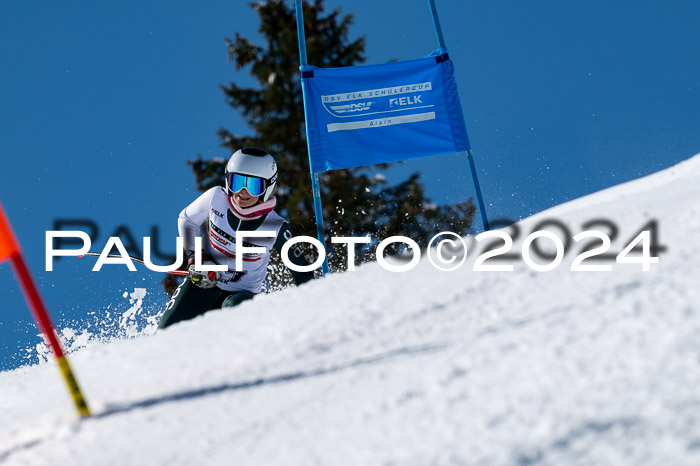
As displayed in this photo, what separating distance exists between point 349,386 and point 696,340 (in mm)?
933

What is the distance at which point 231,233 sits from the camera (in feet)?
16.1

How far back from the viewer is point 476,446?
1.46 metres

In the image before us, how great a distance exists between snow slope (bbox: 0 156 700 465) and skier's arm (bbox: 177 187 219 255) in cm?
207

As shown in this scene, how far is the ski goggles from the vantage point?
15.7 ft

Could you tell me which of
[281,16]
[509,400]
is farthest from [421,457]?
[281,16]

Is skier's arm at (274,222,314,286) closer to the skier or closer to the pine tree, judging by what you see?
the skier

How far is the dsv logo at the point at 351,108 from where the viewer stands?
22.6 feet

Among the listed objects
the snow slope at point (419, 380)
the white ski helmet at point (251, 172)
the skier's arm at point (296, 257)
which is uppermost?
the white ski helmet at point (251, 172)

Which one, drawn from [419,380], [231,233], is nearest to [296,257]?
[231,233]

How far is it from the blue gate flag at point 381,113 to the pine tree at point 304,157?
610 centimetres

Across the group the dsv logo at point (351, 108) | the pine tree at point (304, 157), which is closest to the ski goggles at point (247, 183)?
the dsv logo at point (351, 108)

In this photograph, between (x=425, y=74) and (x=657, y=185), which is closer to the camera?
(x=657, y=185)

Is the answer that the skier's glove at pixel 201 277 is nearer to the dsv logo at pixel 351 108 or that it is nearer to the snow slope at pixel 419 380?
the snow slope at pixel 419 380

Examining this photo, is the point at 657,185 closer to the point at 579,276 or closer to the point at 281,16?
the point at 579,276
